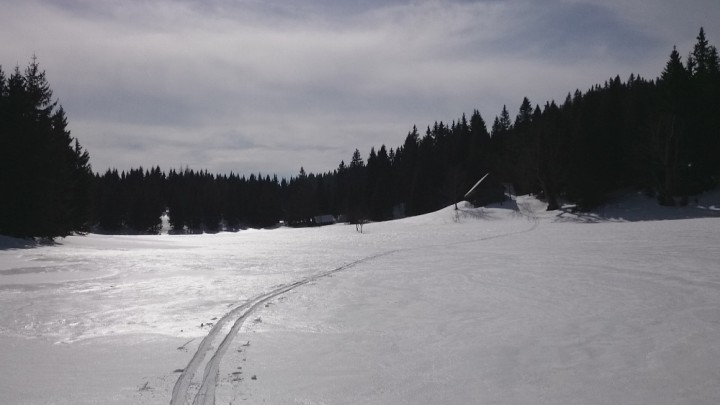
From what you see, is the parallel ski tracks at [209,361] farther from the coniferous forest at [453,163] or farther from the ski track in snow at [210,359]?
the coniferous forest at [453,163]

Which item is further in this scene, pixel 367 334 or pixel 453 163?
pixel 453 163

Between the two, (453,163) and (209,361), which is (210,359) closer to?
(209,361)

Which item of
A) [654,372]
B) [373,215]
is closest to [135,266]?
[654,372]

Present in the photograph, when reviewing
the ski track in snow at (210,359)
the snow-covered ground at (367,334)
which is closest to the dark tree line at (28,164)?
the snow-covered ground at (367,334)

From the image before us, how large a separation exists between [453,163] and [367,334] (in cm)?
8700

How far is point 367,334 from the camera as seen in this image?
27.3 feet

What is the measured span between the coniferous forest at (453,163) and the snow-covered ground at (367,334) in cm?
1582

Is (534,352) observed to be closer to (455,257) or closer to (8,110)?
(455,257)

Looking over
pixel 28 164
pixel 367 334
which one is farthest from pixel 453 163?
pixel 367 334

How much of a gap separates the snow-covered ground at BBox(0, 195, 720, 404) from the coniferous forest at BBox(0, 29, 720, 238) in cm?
1582

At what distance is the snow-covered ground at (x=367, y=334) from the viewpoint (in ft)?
18.4

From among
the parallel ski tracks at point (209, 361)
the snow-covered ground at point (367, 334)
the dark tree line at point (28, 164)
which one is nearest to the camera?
the parallel ski tracks at point (209, 361)

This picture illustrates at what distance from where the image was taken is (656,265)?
1534 centimetres

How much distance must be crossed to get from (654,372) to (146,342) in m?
7.89
